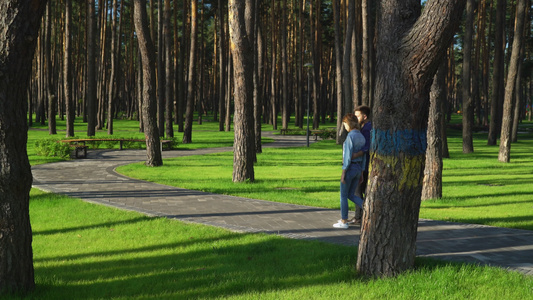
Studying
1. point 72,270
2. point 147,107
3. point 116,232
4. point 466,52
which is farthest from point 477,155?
point 72,270

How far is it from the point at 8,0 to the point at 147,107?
13.4 m

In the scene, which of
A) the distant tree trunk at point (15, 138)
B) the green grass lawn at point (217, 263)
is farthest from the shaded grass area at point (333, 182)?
the distant tree trunk at point (15, 138)

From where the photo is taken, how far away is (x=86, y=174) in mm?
15078

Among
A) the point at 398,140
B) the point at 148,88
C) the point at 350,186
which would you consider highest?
the point at 148,88

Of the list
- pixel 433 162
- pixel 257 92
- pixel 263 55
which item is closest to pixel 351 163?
pixel 433 162

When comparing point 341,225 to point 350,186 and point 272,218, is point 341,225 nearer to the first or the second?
point 350,186

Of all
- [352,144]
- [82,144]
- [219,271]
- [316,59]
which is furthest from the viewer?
[316,59]

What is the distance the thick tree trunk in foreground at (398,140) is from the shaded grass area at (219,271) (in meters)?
0.31

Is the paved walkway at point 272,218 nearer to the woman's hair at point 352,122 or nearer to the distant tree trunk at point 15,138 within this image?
the woman's hair at point 352,122

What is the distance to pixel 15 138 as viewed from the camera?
4.51m

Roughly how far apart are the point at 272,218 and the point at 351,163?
1855 mm

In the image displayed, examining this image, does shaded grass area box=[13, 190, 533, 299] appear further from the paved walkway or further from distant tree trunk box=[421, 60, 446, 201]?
distant tree trunk box=[421, 60, 446, 201]

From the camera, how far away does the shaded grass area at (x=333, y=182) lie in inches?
383

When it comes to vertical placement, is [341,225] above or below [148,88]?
below
